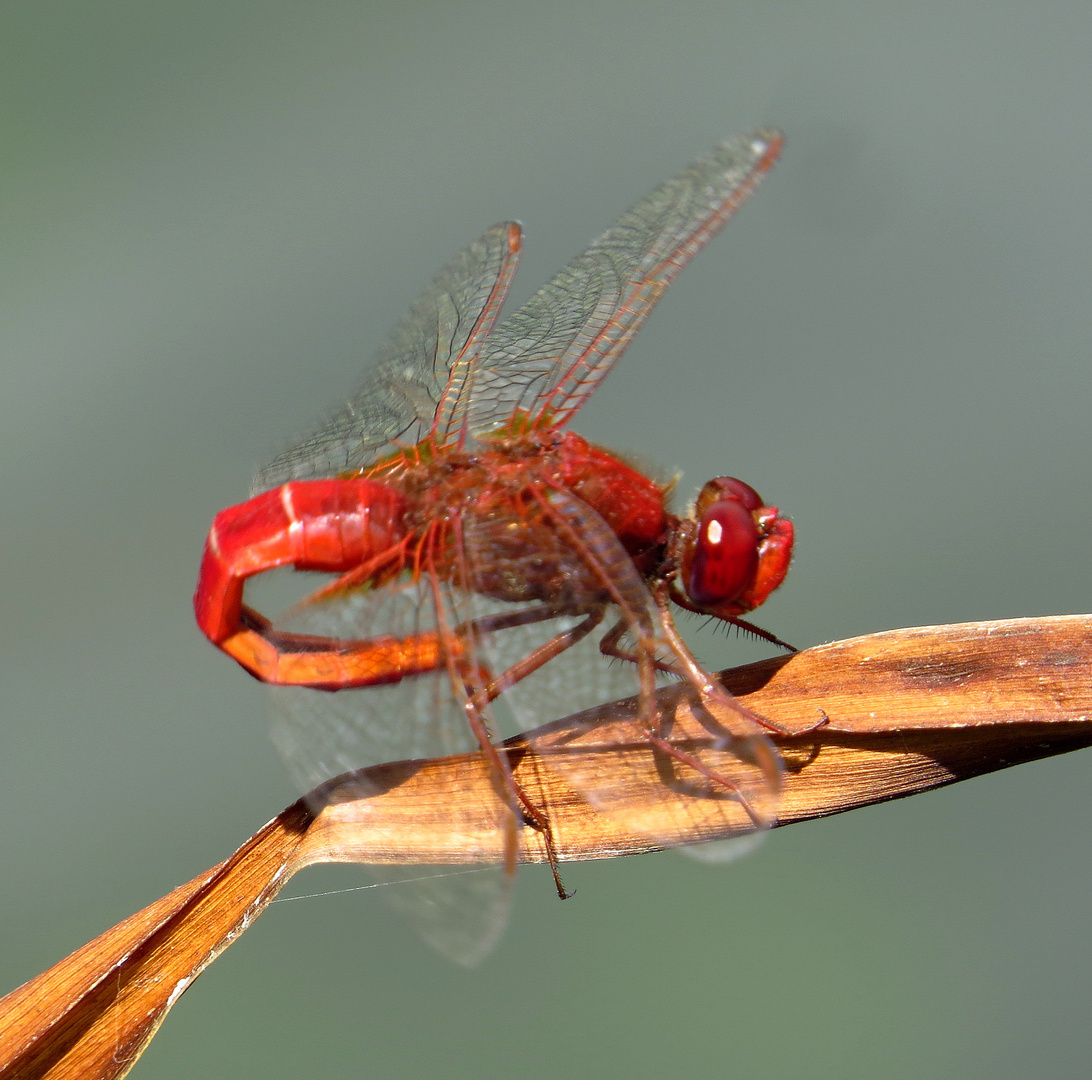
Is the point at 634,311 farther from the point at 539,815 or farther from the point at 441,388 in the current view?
the point at 539,815

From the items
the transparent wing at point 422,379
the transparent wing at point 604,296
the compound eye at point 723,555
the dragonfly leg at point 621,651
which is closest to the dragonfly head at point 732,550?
the compound eye at point 723,555

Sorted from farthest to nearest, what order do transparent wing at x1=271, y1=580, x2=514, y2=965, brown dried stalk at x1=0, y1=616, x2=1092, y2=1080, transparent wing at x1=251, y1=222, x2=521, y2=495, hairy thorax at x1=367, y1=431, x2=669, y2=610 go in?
transparent wing at x1=251, y1=222, x2=521, y2=495 < hairy thorax at x1=367, y1=431, x2=669, y2=610 < transparent wing at x1=271, y1=580, x2=514, y2=965 < brown dried stalk at x1=0, y1=616, x2=1092, y2=1080

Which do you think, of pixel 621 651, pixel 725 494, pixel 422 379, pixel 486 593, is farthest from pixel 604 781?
pixel 422 379

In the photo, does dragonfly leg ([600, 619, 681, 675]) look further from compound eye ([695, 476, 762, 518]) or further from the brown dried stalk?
compound eye ([695, 476, 762, 518])

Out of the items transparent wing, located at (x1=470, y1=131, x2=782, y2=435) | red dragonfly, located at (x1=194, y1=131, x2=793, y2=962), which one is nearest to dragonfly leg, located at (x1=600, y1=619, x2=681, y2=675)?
red dragonfly, located at (x1=194, y1=131, x2=793, y2=962)

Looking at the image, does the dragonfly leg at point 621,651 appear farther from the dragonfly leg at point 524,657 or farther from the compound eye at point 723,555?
the compound eye at point 723,555

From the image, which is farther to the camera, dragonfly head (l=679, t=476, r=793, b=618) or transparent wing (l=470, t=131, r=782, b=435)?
transparent wing (l=470, t=131, r=782, b=435)

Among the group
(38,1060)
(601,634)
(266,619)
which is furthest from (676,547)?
(38,1060)
